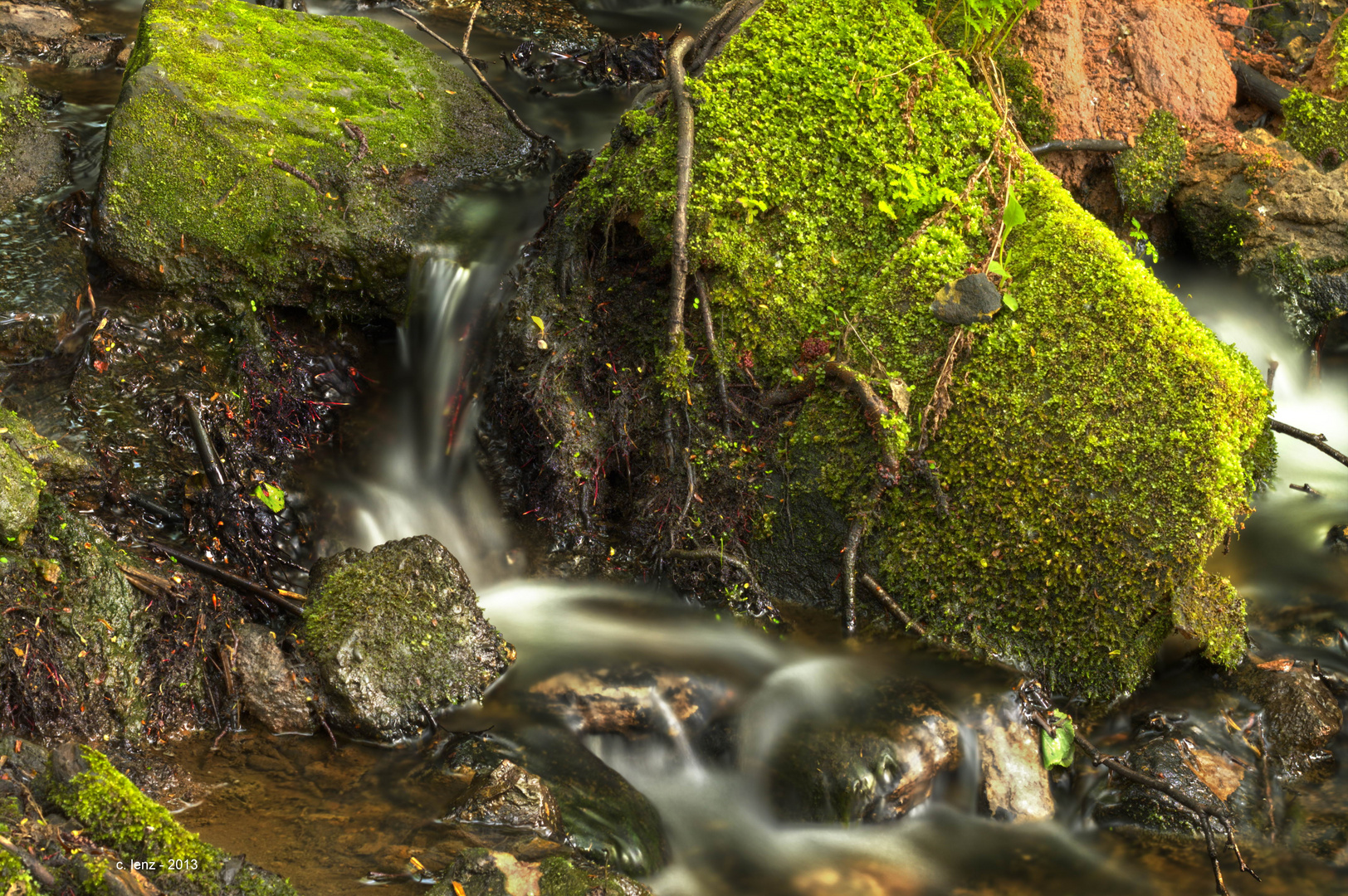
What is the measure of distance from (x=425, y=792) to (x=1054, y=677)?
290 centimetres

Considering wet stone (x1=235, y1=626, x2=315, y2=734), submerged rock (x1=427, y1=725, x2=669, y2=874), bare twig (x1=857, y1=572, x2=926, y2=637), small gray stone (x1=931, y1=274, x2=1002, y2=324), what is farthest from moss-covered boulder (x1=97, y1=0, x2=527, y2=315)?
bare twig (x1=857, y1=572, x2=926, y2=637)

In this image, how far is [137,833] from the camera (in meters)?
2.21

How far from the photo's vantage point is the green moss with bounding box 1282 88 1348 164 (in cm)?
630

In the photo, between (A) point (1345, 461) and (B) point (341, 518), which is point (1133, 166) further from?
(B) point (341, 518)

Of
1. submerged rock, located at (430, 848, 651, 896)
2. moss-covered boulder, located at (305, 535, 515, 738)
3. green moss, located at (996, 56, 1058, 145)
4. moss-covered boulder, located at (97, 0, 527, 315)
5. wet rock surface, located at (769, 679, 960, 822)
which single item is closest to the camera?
submerged rock, located at (430, 848, 651, 896)

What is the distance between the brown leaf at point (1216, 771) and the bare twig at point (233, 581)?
411cm

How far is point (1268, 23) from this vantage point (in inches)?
280

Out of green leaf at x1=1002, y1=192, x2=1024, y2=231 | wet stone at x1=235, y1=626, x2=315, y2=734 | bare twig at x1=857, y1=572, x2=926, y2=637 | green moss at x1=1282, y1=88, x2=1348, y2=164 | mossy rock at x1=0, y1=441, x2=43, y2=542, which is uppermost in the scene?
green moss at x1=1282, y1=88, x2=1348, y2=164

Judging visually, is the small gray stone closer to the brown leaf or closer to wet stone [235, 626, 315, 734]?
the brown leaf

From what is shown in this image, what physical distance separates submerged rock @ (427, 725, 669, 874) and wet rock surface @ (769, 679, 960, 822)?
0.62 m

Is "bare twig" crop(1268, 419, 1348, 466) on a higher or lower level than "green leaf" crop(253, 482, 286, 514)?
higher

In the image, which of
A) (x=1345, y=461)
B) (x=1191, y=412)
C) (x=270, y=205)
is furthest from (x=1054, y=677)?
(x=270, y=205)

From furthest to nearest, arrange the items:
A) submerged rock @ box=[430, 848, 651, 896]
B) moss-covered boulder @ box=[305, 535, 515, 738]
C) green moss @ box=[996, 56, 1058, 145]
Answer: green moss @ box=[996, 56, 1058, 145], moss-covered boulder @ box=[305, 535, 515, 738], submerged rock @ box=[430, 848, 651, 896]

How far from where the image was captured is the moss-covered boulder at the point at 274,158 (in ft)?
16.0
